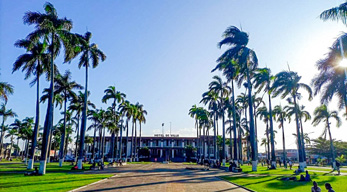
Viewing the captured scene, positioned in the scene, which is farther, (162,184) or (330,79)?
(330,79)

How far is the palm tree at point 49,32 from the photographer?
2453 centimetres

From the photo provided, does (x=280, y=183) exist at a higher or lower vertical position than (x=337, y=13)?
lower

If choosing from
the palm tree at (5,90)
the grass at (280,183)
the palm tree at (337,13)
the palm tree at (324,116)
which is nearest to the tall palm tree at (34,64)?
the palm tree at (5,90)

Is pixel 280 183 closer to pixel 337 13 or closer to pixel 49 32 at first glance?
pixel 337 13

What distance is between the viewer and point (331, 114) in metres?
46.7

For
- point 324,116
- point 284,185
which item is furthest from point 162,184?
point 324,116

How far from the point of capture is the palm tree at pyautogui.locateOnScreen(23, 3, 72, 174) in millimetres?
24527

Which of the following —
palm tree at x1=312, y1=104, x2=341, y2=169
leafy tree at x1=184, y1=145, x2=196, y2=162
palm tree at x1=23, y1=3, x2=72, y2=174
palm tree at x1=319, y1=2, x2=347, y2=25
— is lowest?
leafy tree at x1=184, y1=145, x2=196, y2=162

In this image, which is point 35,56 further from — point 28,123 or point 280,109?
point 28,123

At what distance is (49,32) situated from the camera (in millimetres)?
25422

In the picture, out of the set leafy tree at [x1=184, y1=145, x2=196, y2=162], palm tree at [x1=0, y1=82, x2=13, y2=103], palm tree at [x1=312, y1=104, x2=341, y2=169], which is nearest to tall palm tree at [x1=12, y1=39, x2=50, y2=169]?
palm tree at [x1=0, y1=82, x2=13, y2=103]

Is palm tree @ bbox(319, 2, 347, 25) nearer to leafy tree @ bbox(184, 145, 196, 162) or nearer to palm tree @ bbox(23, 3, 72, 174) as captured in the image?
palm tree @ bbox(23, 3, 72, 174)

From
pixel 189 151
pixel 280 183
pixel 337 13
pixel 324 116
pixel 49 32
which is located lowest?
pixel 189 151

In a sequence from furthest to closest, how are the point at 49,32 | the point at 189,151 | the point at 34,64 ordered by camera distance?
the point at 189,151 → the point at 34,64 → the point at 49,32
